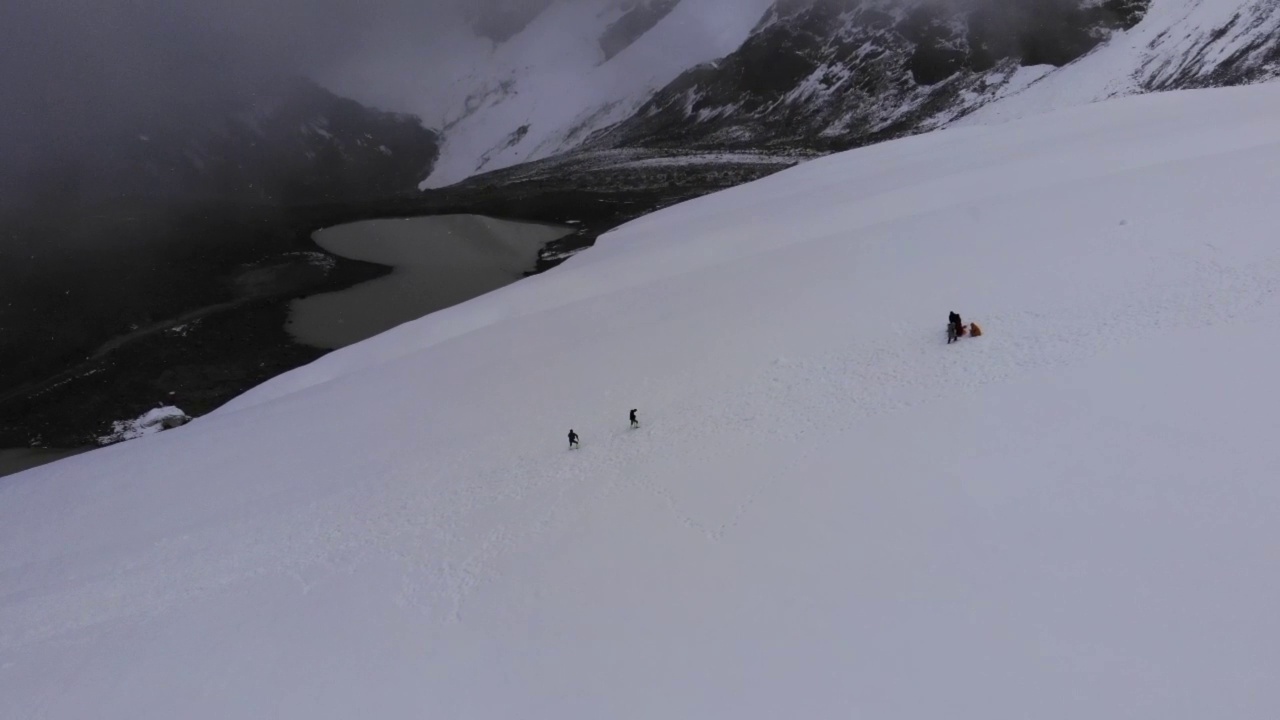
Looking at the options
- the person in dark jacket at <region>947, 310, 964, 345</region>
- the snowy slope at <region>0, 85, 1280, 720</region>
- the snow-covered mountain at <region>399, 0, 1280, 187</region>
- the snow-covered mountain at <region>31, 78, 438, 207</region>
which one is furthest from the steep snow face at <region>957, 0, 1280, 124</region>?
the snow-covered mountain at <region>31, 78, 438, 207</region>

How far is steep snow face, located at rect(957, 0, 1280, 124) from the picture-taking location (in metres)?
83.1

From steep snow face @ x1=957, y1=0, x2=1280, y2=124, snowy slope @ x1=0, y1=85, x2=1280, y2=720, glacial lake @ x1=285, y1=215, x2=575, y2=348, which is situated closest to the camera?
snowy slope @ x1=0, y1=85, x2=1280, y2=720

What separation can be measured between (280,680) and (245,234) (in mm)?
65603

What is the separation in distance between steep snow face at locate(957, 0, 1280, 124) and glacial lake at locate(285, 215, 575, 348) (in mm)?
69725

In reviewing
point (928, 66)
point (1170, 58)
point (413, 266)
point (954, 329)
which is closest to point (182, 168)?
point (413, 266)

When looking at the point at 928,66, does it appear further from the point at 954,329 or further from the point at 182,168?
the point at 182,168

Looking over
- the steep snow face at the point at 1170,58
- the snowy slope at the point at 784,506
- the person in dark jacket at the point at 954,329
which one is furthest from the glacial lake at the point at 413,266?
the steep snow face at the point at 1170,58

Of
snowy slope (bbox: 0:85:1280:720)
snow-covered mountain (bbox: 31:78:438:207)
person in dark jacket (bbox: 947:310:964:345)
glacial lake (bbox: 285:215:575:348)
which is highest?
snow-covered mountain (bbox: 31:78:438:207)

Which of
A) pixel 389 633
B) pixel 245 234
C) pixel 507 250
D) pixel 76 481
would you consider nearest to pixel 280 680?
pixel 389 633

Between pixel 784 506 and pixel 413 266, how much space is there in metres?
52.6

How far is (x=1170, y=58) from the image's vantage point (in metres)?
92.6

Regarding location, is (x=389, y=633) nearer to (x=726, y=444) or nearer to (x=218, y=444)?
(x=726, y=444)

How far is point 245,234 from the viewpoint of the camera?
223 ft

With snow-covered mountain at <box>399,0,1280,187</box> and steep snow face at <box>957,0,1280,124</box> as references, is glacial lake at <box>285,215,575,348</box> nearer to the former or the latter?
snow-covered mountain at <box>399,0,1280,187</box>
